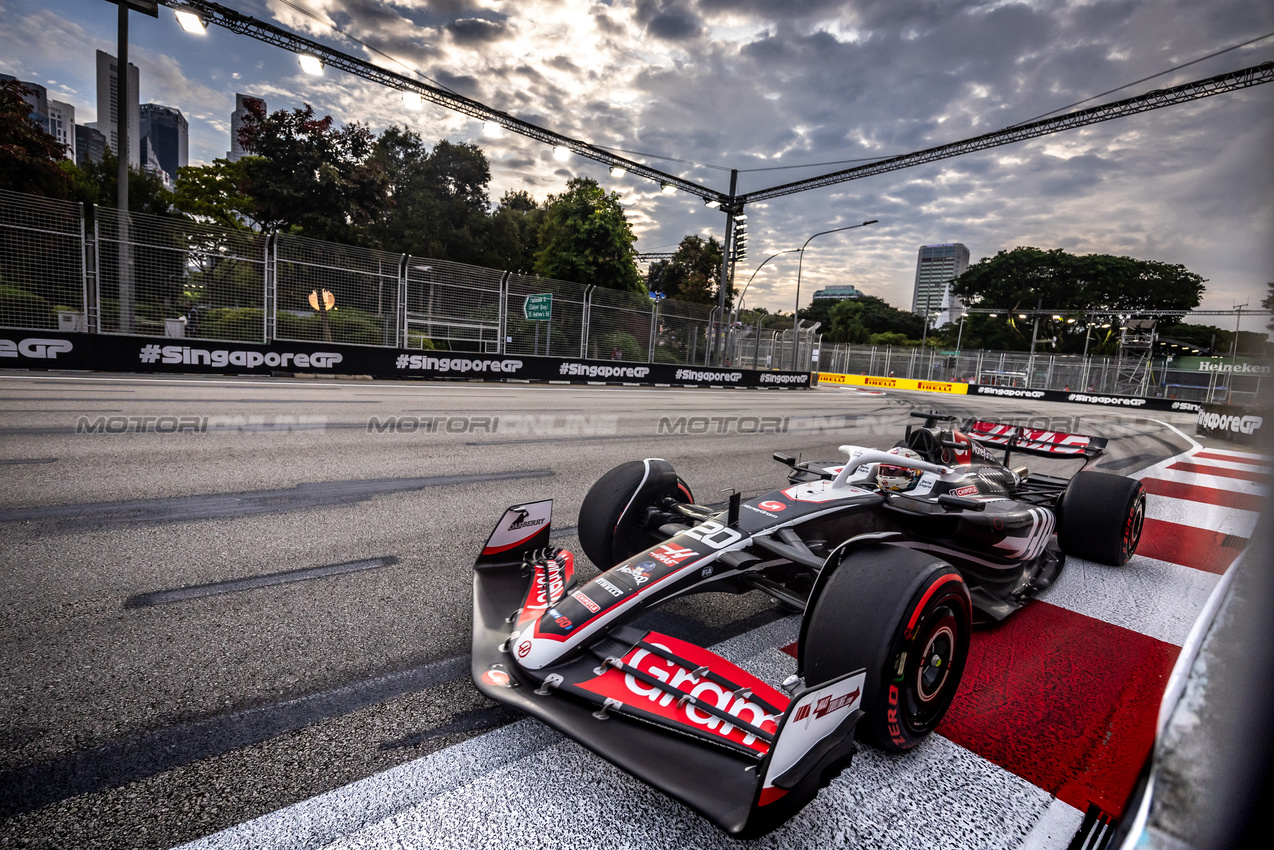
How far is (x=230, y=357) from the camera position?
12477 millimetres

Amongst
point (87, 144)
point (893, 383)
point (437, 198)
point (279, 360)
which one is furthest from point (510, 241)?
point (87, 144)

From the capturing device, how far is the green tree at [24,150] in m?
24.0

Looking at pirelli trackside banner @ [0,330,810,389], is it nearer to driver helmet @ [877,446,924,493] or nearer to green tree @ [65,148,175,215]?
driver helmet @ [877,446,924,493]

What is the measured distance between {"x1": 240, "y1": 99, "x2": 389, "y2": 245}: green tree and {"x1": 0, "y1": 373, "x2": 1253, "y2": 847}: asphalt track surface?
29125 millimetres

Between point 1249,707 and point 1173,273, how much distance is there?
0.68 m

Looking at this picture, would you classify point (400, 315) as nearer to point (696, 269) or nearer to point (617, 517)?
point (617, 517)

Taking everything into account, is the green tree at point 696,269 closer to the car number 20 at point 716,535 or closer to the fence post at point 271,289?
the fence post at point 271,289

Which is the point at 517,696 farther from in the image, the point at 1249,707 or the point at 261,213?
the point at 261,213

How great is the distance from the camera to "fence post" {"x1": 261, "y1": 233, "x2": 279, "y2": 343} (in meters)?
13.9

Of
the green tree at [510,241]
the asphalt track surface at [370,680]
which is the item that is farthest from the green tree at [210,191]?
the asphalt track surface at [370,680]

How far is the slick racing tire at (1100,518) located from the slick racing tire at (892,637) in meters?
2.35

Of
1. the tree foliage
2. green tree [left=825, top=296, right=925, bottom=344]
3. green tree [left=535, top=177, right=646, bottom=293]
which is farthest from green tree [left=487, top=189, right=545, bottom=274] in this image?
green tree [left=825, top=296, right=925, bottom=344]

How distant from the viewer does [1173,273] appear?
0.98 metres

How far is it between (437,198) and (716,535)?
4303 centimetres
